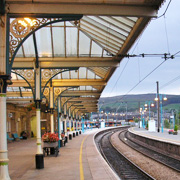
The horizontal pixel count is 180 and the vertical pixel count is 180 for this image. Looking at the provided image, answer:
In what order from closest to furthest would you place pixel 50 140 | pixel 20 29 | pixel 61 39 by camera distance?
pixel 20 29, pixel 61 39, pixel 50 140

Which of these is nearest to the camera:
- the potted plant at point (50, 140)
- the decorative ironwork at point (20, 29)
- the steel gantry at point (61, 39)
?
the steel gantry at point (61, 39)

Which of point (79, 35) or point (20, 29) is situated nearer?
point (20, 29)

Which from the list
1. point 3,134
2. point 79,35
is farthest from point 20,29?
point 79,35

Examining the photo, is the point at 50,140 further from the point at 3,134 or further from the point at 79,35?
the point at 3,134

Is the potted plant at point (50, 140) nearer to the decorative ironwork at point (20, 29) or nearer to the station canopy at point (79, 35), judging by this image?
the station canopy at point (79, 35)

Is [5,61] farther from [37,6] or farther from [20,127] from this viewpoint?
[20,127]

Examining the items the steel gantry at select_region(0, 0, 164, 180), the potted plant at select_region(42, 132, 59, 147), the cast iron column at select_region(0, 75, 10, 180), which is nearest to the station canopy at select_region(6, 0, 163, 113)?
the steel gantry at select_region(0, 0, 164, 180)

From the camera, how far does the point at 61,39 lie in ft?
52.9

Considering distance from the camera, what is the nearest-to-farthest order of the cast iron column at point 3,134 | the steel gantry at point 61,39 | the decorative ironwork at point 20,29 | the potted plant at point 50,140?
the cast iron column at point 3,134 → the steel gantry at point 61,39 → the decorative ironwork at point 20,29 → the potted plant at point 50,140

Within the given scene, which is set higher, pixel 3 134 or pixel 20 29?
pixel 20 29

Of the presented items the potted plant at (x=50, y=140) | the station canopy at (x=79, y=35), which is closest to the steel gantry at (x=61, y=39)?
the station canopy at (x=79, y=35)

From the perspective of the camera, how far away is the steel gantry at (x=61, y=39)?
8.75 meters

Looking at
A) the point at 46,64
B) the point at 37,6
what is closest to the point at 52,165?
the point at 46,64

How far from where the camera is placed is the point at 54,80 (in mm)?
23797
